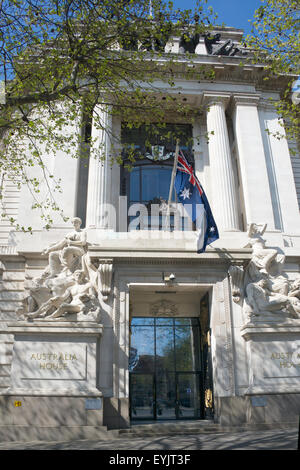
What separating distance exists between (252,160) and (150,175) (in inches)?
209

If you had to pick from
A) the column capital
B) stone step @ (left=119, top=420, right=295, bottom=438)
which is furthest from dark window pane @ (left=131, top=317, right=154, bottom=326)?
the column capital

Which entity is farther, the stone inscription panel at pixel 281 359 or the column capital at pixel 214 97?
the column capital at pixel 214 97

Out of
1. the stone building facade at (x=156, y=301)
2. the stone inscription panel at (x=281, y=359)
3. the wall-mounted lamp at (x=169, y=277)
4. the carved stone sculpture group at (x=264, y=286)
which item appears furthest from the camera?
the wall-mounted lamp at (x=169, y=277)

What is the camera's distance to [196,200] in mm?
17141

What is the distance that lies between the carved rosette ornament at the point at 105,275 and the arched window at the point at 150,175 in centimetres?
471

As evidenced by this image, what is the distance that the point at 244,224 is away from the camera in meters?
Answer: 20.4

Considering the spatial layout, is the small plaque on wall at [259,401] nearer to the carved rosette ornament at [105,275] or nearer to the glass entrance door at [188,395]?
the glass entrance door at [188,395]

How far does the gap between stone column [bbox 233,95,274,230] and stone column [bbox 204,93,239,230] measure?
0.66 metres

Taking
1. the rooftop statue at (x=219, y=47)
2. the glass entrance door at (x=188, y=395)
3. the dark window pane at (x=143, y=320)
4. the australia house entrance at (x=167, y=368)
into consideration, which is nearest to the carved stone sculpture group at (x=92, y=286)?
the australia house entrance at (x=167, y=368)

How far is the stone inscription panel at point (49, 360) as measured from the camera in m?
14.2

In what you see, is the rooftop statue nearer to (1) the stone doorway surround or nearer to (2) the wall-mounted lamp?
(1) the stone doorway surround

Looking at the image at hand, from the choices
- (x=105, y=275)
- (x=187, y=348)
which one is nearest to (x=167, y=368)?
(x=187, y=348)

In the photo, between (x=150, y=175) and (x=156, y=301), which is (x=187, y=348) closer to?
(x=156, y=301)
